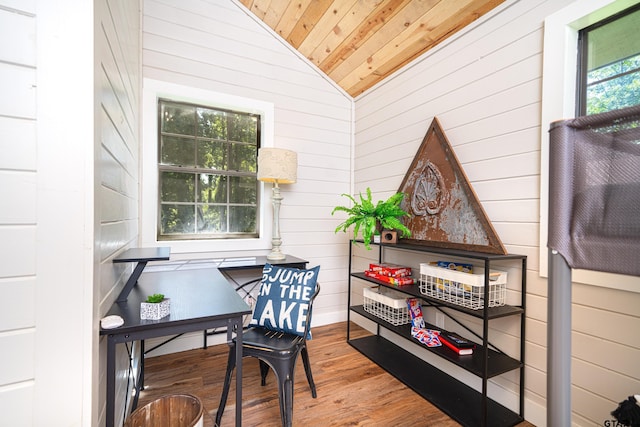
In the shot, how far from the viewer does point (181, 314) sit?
1.20 metres

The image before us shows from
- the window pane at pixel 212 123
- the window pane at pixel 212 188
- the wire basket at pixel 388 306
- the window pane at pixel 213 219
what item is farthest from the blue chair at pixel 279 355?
the window pane at pixel 212 123

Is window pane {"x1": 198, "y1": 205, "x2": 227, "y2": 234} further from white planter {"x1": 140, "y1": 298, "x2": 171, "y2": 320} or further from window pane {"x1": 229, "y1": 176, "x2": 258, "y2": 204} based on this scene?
white planter {"x1": 140, "y1": 298, "x2": 171, "y2": 320}

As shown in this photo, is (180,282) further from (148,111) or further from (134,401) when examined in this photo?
(148,111)

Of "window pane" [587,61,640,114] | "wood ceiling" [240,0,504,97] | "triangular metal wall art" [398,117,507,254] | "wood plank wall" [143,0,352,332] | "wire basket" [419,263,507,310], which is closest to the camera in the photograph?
"window pane" [587,61,640,114]

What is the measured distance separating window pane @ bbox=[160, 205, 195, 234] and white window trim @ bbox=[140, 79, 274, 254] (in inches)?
4.4

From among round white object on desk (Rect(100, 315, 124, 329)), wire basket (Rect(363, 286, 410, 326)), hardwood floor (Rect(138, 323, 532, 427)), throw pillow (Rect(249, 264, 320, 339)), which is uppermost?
round white object on desk (Rect(100, 315, 124, 329))

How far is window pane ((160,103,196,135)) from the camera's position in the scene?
253 centimetres

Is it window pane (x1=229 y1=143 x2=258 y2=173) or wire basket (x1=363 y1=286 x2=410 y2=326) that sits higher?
window pane (x1=229 y1=143 x2=258 y2=173)

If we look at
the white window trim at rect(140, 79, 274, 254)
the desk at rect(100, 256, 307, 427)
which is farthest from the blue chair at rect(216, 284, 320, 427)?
the white window trim at rect(140, 79, 274, 254)

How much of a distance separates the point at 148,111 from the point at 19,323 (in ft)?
6.76

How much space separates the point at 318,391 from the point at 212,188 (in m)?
1.96

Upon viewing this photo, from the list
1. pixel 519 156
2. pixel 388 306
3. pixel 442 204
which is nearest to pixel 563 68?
pixel 519 156

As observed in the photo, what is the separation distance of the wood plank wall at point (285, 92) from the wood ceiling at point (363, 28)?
0.18m

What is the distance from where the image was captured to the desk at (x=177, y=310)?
1.06 meters
